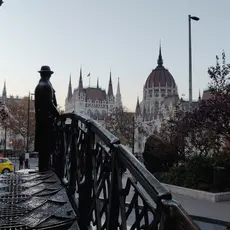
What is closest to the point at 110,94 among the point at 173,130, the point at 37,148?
the point at 173,130

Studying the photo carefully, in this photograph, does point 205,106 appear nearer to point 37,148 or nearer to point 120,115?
point 37,148

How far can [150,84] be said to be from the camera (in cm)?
12562

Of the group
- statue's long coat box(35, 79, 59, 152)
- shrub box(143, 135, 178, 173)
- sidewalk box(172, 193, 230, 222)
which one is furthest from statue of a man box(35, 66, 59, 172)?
shrub box(143, 135, 178, 173)

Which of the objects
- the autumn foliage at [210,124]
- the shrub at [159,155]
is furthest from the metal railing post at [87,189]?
the shrub at [159,155]

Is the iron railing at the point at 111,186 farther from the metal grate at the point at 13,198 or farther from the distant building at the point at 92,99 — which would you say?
the distant building at the point at 92,99

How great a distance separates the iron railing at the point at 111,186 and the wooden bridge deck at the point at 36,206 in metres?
0.17

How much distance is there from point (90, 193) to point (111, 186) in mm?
1113

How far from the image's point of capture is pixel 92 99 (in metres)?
132

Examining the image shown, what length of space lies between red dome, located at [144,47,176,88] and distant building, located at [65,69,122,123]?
1398 cm

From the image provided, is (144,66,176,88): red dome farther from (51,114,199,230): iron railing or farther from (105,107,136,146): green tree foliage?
(51,114,199,230): iron railing

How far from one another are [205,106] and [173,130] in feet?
17.1

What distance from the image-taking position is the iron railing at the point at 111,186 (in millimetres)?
1686

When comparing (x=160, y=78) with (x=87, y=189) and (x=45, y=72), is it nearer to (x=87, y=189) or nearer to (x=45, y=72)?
(x=45, y=72)

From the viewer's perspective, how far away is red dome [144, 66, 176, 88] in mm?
121938
